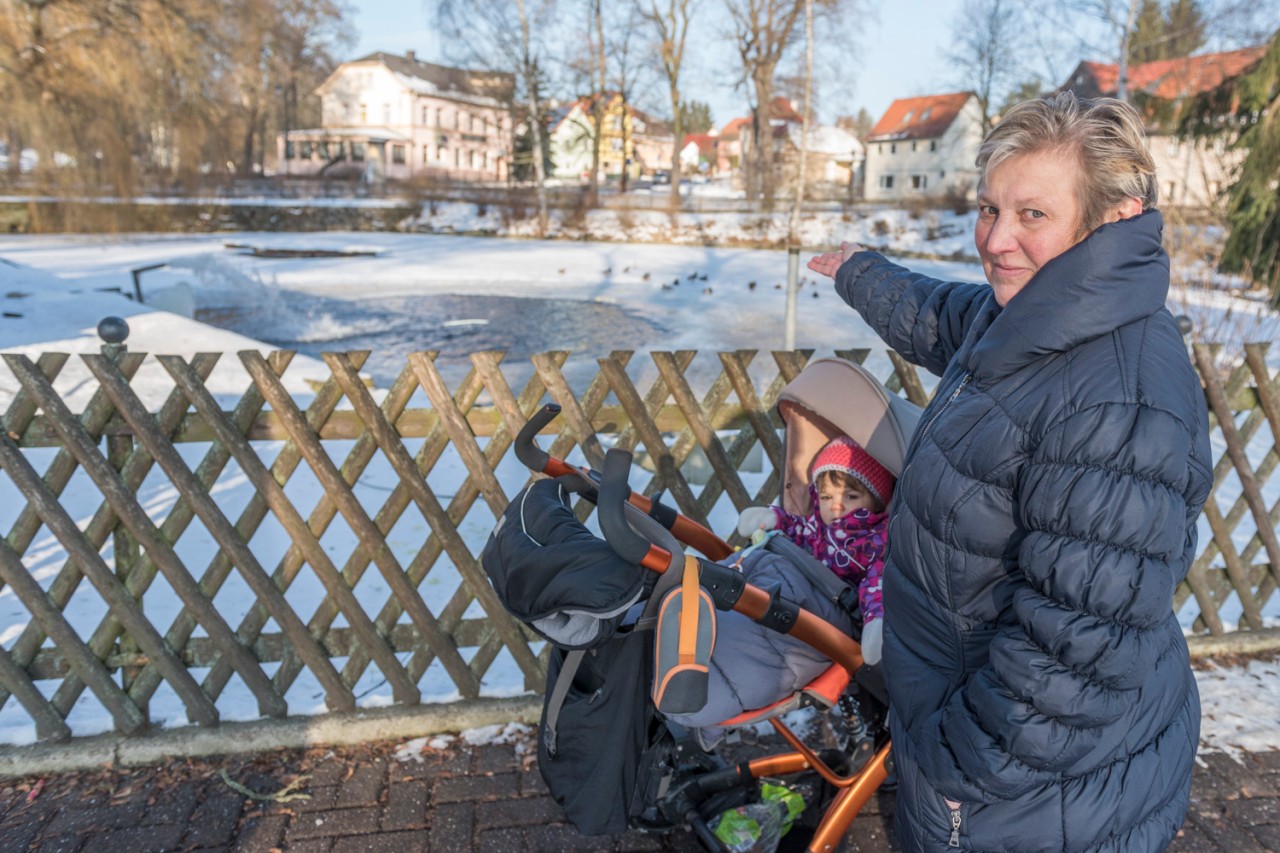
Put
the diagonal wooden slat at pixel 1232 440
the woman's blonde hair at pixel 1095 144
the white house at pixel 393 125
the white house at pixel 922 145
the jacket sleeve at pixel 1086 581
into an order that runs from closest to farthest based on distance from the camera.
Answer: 1. the jacket sleeve at pixel 1086 581
2. the woman's blonde hair at pixel 1095 144
3. the diagonal wooden slat at pixel 1232 440
4. the white house at pixel 922 145
5. the white house at pixel 393 125

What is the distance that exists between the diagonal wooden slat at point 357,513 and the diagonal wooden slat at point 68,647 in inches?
37.4

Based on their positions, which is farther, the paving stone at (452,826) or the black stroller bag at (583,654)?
the paving stone at (452,826)

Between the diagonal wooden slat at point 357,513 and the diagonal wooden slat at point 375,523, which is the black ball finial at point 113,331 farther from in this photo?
the diagonal wooden slat at point 375,523

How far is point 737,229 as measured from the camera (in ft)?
108

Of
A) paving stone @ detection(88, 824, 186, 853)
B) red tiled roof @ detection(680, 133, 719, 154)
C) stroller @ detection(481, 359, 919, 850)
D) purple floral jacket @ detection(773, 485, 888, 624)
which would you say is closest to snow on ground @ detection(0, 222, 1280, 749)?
paving stone @ detection(88, 824, 186, 853)

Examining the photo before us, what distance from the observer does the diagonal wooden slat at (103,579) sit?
9.43 ft

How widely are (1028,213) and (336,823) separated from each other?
2.54m

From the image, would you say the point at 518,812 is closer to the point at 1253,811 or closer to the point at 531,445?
the point at 531,445

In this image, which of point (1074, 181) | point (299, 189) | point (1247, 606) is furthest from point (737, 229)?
point (1074, 181)

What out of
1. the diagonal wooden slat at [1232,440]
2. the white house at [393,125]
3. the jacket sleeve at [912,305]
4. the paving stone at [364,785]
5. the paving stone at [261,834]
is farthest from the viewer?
the white house at [393,125]

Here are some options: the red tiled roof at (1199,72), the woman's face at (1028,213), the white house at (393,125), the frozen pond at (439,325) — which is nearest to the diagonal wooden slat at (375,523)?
the woman's face at (1028,213)

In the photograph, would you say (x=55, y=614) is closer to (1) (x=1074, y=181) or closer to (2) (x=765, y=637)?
(2) (x=765, y=637)

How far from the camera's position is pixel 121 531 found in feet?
10.00

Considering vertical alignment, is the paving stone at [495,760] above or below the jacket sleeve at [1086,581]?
below
